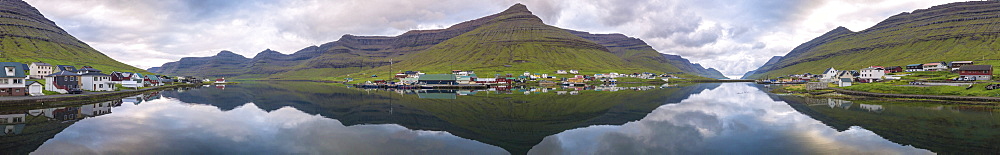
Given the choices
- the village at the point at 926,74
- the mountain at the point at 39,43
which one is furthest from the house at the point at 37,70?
the village at the point at 926,74

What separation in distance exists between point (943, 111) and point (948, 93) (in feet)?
66.5

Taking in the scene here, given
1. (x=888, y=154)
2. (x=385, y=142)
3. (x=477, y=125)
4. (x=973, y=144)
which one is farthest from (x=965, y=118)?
(x=385, y=142)

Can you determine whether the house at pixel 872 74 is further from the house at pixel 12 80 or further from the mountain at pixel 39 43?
the mountain at pixel 39 43

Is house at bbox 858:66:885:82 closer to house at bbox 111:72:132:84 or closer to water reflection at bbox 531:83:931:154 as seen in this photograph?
water reflection at bbox 531:83:931:154

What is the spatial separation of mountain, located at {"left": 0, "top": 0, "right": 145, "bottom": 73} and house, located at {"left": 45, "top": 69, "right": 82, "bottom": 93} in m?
102

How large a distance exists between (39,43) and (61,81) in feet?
539

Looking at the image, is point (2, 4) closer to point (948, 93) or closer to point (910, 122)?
point (910, 122)

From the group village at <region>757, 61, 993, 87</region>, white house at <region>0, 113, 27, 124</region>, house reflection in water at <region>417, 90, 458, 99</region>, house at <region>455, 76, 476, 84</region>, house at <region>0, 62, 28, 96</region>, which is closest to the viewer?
white house at <region>0, 113, 27, 124</region>

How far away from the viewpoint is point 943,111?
3809 cm

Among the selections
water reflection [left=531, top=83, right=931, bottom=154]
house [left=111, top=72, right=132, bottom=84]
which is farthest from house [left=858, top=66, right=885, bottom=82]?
house [left=111, top=72, right=132, bottom=84]

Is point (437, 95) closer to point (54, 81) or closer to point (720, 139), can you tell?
point (54, 81)

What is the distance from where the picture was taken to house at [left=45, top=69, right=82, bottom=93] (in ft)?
186

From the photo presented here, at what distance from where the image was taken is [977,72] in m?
74.0

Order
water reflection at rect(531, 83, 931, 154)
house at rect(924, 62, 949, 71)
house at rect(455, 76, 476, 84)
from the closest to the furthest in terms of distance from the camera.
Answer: water reflection at rect(531, 83, 931, 154), house at rect(924, 62, 949, 71), house at rect(455, 76, 476, 84)
